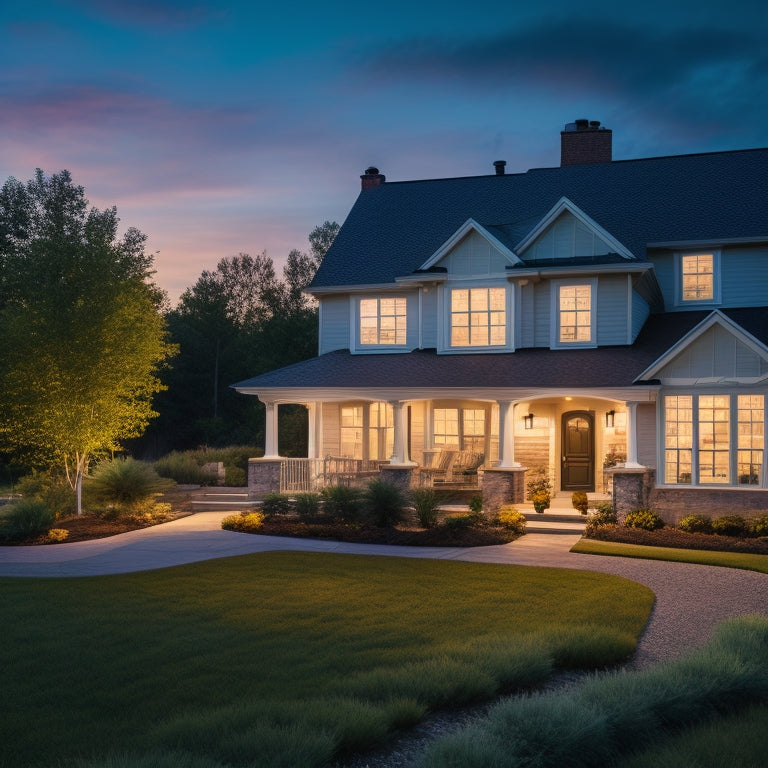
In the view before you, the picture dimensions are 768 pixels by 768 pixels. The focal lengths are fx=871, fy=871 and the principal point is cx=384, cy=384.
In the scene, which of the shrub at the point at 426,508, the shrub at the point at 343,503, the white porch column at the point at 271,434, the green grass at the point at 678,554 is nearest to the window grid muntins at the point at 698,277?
the green grass at the point at 678,554

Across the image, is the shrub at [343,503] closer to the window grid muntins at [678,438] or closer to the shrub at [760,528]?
the window grid muntins at [678,438]

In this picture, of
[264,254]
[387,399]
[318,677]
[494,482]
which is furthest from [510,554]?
[264,254]

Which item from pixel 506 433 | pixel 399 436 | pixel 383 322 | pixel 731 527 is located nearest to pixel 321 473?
pixel 399 436

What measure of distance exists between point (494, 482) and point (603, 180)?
1150cm

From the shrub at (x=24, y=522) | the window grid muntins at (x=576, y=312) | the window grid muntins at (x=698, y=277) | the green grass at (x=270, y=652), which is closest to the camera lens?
the green grass at (x=270, y=652)

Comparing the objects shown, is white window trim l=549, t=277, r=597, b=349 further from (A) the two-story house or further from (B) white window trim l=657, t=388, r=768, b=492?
(B) white window trim l=657, t=388, r=768, b=492

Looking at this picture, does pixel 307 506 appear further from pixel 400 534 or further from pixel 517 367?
pixel 517 367

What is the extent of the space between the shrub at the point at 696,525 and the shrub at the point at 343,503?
6.75 metres

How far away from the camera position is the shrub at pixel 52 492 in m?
20.2

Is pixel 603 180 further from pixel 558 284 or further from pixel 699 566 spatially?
pixel 699 566

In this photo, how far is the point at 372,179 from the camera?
97.2 ft

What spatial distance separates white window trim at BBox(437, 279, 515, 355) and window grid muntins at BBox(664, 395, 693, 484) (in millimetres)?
4615

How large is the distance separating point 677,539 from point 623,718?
1087cm

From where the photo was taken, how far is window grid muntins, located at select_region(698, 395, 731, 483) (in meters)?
18.8
